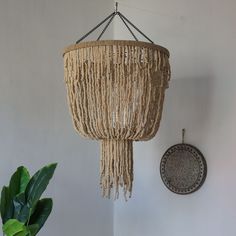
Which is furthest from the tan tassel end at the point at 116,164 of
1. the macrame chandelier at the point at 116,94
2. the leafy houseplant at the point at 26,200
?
the leafy houseplant at the point at 26,200

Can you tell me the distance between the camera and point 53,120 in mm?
2148

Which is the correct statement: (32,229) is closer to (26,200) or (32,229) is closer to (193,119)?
(26,200)

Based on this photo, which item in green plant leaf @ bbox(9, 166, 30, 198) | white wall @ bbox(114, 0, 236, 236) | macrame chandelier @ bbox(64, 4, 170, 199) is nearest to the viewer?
macrame chandelier @ bbox(64, 4, 170, 199)

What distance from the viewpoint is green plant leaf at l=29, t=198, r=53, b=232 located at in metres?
1.58

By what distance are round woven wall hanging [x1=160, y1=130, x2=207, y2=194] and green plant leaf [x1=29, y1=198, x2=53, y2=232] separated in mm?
754

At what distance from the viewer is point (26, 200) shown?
5.01 ft

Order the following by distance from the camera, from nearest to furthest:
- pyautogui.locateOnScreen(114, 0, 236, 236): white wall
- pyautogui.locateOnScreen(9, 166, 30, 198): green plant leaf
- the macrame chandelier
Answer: the macrame chandelier → pyautogui.locateOnScreen(9, 166, 30, 198): green plant leaf → pyautogui.locateOnScreen(114, 0, 236, 236): white wall

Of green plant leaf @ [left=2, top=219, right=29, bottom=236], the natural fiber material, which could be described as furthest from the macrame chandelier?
green plant leaf @ [left=2, top=219, right=29, bottom=236]

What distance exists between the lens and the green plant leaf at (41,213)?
158cm

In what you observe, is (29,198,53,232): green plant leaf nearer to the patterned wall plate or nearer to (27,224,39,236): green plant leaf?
(27,224,39,236): green plant leaf

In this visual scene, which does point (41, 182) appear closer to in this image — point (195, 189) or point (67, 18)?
point (195, 189)

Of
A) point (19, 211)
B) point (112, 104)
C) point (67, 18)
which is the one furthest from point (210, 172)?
point (67, 18)

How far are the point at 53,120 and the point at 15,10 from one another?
62cm

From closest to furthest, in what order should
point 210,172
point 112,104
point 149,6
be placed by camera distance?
point 112,104 < point 210,172 < point 149,6
